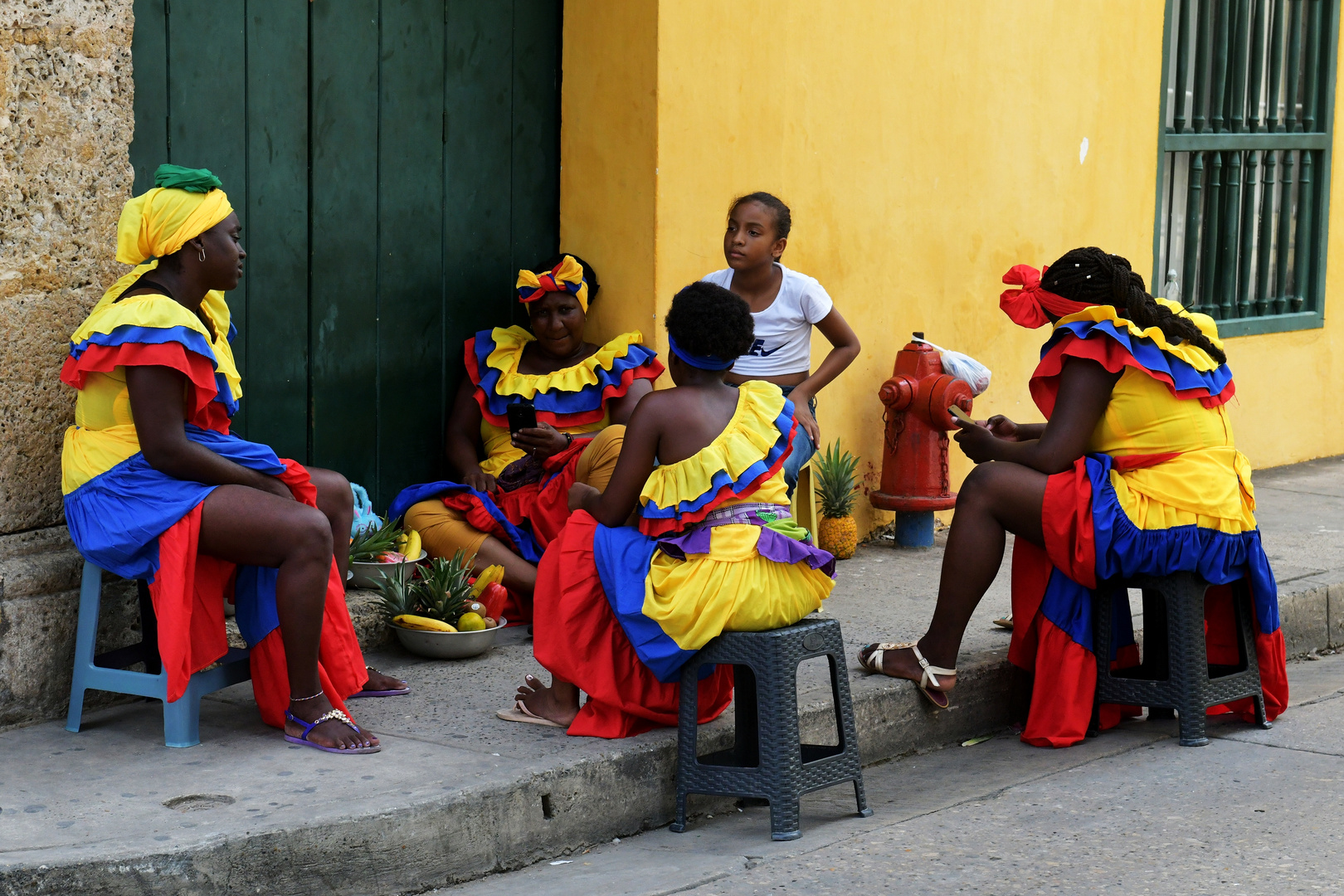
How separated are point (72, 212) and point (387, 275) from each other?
1.48m

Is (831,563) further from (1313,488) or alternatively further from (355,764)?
(1313,488)

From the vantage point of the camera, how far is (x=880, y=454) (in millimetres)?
7211

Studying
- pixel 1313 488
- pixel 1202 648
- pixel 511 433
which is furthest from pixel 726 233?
pixel 1313 488

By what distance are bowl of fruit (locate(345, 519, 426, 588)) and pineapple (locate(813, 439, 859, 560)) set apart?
73.6 inches

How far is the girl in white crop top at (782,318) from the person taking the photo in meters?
5.89

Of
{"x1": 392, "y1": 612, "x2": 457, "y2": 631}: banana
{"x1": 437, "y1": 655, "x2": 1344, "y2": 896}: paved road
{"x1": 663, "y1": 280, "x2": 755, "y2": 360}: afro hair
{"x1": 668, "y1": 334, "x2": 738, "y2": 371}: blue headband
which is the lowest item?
{"x1": 437, "y1": 655, "x2": 1344, "y2": 896}: paved road

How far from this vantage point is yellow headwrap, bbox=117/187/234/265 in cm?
423

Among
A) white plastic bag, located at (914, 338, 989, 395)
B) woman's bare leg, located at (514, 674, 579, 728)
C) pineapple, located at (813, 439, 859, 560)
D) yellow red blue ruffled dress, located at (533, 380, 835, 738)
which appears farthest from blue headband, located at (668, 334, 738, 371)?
white plastic bag, located at (914, 338, 989, 395)

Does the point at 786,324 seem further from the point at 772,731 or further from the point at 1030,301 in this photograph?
the point at 772,731

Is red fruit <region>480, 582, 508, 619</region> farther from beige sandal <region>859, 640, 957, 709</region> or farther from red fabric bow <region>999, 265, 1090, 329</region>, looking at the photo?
red fabric bow <region>999, 265, 1090, 329</region>

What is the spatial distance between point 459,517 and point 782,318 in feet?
4.64

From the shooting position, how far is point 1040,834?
404 centimetres

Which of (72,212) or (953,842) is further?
(72,212)

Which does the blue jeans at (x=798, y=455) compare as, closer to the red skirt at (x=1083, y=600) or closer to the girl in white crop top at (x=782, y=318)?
the girl in white crop top at (x=782, y=318)
